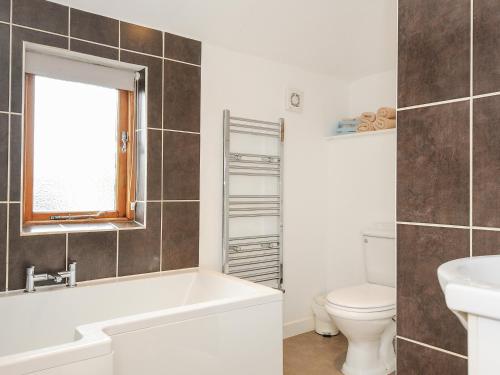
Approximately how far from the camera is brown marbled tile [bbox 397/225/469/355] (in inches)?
60.2

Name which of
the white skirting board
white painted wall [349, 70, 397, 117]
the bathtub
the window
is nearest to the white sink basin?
the bathtub

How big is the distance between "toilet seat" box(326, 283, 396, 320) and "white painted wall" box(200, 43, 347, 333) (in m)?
0.71

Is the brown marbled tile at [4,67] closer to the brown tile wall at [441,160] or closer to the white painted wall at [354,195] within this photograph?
the brown tile wall at [441,160]

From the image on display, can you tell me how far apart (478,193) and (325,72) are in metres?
2.15

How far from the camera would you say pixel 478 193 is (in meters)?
1.47

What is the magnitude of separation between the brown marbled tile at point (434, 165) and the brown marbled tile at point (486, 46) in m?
0.10

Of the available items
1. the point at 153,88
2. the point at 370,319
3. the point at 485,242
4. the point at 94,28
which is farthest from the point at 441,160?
the point at 94,28

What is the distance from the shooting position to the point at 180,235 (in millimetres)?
2592

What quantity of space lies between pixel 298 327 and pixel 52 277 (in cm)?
192

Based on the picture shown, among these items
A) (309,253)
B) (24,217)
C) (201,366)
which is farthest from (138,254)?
(309,253)

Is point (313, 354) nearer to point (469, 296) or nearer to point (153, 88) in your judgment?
point (153, 88)

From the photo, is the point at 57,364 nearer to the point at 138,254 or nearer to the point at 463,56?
the point at 138,254

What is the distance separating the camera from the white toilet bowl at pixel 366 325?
234cm

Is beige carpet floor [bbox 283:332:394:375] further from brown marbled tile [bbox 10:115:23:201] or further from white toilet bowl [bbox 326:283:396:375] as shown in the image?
brown marbled tile [bbox 10:115:23:201]
